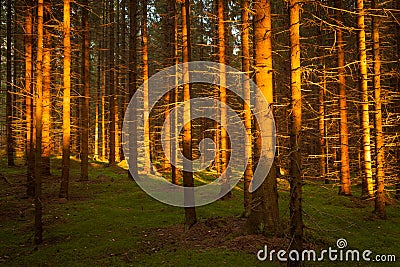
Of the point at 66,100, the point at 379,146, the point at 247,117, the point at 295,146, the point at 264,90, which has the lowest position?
the point at 379,146

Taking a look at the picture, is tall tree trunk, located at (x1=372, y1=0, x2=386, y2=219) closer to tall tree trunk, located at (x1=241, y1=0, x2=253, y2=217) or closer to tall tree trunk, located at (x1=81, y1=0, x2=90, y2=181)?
tall tree trunk, located at (x1=241, y1=0, x2=253, y2=217)

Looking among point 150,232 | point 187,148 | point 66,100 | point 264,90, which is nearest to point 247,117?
point 187,148

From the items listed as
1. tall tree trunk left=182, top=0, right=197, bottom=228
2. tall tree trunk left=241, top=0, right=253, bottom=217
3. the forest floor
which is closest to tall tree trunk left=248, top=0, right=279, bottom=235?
the forest floor

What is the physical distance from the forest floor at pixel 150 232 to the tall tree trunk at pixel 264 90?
1.55 feet

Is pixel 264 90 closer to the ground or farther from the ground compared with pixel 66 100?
closer to the ground

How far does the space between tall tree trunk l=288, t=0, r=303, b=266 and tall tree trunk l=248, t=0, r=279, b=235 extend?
1405 millimetres

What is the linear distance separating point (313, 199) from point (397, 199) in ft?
14.5

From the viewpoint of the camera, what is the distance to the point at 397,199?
1742 cm

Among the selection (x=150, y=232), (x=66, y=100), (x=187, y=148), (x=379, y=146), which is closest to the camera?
(x=150, y=232)

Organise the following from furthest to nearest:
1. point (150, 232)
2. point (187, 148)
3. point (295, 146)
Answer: point (187, 148) < point (150, 232) < point (295, 146)

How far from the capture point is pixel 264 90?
326 inches

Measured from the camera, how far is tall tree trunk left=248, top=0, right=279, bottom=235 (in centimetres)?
832

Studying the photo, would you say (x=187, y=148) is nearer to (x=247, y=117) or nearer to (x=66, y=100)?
(x=247, y=117)

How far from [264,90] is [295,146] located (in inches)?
90.5
